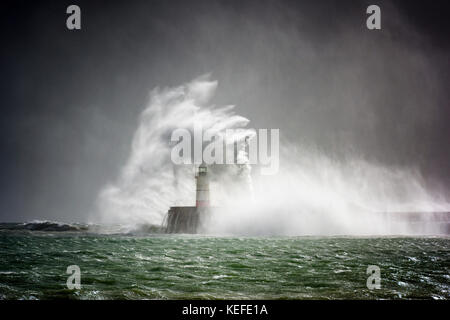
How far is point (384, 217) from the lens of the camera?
67500 millimetres

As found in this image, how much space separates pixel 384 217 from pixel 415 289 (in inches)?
2173

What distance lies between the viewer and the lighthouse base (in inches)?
2349

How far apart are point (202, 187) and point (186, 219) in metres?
5.52

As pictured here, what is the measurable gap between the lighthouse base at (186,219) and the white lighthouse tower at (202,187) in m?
1.08

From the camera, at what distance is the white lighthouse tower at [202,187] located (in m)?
60.3
